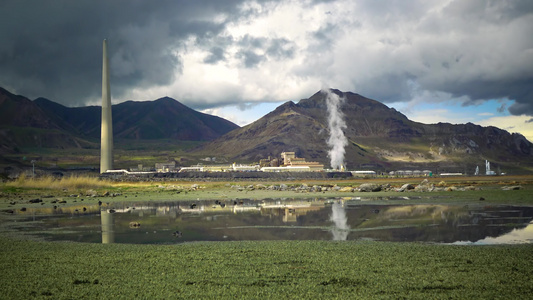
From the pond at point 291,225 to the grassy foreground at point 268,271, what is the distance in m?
3.96

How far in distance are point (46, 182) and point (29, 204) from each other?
33621mm

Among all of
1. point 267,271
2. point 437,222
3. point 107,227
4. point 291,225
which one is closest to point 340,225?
point 291,225

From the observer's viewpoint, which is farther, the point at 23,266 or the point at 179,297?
the point at 23,266

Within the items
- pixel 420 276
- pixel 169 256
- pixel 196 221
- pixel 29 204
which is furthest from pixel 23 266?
pixel 29 204

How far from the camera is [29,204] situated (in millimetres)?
59031

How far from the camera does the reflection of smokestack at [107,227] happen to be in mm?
28719

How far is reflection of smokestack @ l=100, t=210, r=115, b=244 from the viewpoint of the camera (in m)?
28.7

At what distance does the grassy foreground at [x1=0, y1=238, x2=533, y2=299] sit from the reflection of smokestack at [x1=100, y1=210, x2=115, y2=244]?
3.60m

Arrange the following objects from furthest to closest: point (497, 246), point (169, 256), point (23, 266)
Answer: point (497, 246) → point (169, 256) → point (23, 266)

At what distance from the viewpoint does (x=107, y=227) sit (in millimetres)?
35031

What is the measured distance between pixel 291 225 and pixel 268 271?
53.9 feet

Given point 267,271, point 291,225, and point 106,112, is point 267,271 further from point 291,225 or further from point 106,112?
point 106,112

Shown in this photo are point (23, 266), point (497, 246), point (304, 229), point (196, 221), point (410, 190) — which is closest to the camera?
point (23, 266)

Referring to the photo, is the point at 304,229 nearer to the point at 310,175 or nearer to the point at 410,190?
the point at 410,190
